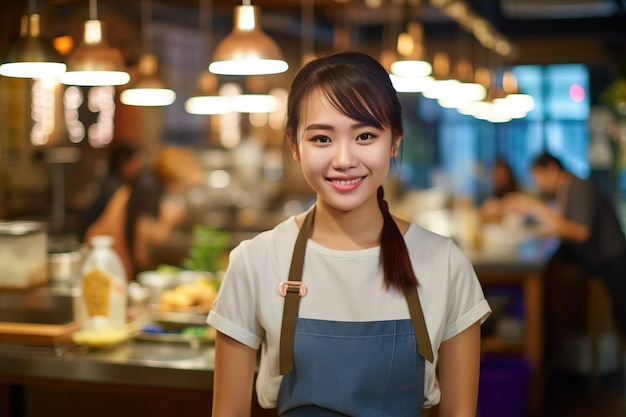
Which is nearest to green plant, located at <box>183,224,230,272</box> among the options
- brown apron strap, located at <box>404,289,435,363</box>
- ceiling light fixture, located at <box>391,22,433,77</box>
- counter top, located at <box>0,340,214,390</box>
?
counter top, located at <box>0,340,214,390</box>

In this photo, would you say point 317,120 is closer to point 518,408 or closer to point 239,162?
point 518,408

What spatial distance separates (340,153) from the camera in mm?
2141

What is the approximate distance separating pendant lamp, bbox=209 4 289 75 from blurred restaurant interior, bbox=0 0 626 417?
0.5 inches

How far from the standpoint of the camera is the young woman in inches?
85.8

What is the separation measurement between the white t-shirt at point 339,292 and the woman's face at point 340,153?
0.60 ft

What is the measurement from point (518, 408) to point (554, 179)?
9.47 ft

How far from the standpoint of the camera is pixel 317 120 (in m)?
2.16

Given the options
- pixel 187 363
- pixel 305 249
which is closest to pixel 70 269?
pixel 187 363

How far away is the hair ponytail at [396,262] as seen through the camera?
2236 mm

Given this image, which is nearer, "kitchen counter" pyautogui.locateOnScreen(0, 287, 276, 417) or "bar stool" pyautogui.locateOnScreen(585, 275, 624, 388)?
"kitchen counter" pyautogui.locateOnScreen(0, 287, 276, 417)

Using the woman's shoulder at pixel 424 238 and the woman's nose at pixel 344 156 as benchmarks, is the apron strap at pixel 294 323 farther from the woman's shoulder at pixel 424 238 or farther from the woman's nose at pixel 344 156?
the woman's nose at pixel 344 156

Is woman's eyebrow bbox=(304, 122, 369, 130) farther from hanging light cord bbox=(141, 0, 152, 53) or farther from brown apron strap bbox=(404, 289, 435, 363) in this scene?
hanging light cord bbox=(141, 0, 152, 53)

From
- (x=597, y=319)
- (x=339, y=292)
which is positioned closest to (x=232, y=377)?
(x=339, y=292)

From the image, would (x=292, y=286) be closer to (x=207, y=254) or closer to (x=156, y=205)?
(x=207, y=254)
